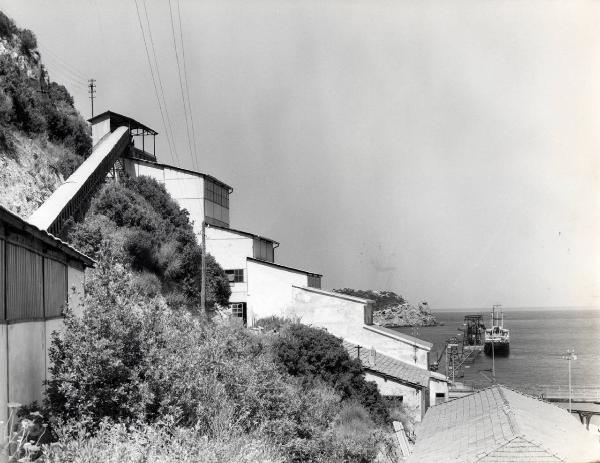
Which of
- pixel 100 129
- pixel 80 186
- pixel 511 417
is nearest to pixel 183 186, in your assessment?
pixel 100 129

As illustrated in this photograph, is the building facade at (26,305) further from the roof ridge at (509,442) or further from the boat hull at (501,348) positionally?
the boat hull at (501,348)

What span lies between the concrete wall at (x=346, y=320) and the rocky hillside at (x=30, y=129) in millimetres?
16617

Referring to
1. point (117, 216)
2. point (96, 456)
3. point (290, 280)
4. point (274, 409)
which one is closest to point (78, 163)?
point (117, 216)

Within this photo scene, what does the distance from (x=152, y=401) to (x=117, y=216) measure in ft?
72.7

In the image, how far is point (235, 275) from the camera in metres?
43.9

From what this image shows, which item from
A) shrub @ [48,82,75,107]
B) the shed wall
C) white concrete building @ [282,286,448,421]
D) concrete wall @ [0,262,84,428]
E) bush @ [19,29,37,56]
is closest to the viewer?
concrete wall @ [0,262,84,428]

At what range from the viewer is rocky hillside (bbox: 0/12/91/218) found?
24656 millimetres

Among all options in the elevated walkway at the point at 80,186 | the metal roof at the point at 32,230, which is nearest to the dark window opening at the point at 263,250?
the elevated walkway at the point at 80,186

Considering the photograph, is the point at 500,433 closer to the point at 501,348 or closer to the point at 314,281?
the point at 314,281

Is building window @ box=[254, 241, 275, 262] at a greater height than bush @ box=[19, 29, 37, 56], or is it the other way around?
bush @ box=[19, 29, 37, 56]

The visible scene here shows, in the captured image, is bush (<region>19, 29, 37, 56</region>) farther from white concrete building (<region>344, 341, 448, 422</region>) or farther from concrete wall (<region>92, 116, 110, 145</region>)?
white concrete building (<region>344, 341, 448, 422</region>)

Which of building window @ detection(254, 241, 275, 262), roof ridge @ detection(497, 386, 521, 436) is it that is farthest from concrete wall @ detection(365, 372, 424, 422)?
building window @ detection(254, 241, 275, 262)

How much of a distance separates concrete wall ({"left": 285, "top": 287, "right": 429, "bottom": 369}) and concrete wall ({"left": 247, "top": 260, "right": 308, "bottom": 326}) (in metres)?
0.95

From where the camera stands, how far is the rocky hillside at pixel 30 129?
24656mm
